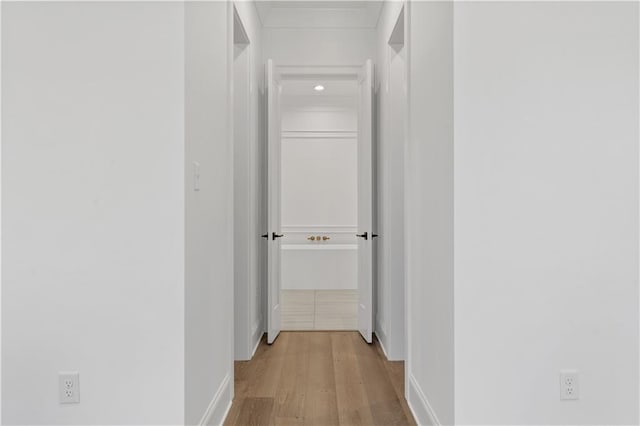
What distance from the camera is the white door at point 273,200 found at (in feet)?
11.6

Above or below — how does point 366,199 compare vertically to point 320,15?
below

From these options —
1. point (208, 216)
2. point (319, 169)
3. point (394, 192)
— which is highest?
point (319, 169)

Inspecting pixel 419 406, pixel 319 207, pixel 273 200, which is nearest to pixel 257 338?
pixel 273 200

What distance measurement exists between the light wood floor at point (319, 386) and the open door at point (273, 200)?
0.24 meters

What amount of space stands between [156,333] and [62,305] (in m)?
0.38

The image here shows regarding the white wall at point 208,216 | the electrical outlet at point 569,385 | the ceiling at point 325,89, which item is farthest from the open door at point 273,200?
the ceiling at point 325,89

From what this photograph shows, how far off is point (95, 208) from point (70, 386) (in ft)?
2.26

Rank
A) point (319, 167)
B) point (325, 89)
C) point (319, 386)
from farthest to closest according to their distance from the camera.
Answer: point (319, 167) < point (325, 89) < point (319, 386)

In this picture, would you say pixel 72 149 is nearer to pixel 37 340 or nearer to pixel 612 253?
pixel 37 340

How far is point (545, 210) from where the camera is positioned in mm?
1743

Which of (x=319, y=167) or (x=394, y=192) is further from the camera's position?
(x=319, y=167)

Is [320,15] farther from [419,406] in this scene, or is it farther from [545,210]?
[419,406]

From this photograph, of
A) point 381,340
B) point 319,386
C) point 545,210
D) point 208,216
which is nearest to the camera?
point 545,210

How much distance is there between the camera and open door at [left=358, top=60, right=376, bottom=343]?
3.55 meters
